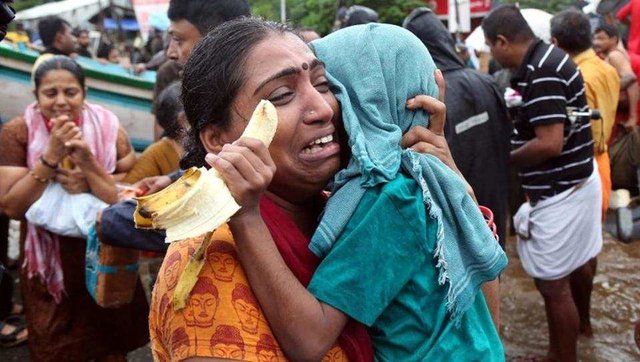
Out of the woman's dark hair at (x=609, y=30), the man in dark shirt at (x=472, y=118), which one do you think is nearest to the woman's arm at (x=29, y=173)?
the man in dark shirt at (x=472, y=118)

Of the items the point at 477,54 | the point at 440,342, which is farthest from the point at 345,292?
the point at 477,54

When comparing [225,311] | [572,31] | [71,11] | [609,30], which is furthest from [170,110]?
[71,11]

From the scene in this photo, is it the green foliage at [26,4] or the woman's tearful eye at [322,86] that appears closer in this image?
the woman's tearful eye at [322,86]

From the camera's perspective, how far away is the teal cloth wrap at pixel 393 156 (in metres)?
1.32

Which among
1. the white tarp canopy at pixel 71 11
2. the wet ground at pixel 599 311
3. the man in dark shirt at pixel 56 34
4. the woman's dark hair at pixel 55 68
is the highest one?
the woman's dark hair at pixel 55 68

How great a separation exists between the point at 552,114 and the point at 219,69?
272cm

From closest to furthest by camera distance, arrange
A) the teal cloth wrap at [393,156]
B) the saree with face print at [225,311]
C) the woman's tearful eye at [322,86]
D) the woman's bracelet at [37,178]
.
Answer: the saree with face print at [225,311] < the teal cloth wrap at [393,156] < the woman's tearful eye at [322,86] < the woman's bracelet at [37,178]

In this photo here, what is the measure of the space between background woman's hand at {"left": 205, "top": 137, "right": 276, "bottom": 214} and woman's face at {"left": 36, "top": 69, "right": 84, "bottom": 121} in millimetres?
2475

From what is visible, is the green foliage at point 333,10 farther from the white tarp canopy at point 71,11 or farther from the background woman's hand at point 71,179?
the background woman's hand at point 71,179

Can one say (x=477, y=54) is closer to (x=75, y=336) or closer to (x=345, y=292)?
(x=75, y=336)

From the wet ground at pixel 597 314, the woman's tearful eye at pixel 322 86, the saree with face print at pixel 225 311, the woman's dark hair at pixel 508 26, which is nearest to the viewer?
the saree with face print at pixel 225 311

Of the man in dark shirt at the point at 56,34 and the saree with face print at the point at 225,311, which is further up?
the saree with face print at the point at 225,311

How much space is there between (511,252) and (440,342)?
17.6ft

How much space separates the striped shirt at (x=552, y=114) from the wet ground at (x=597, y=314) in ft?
3.87
